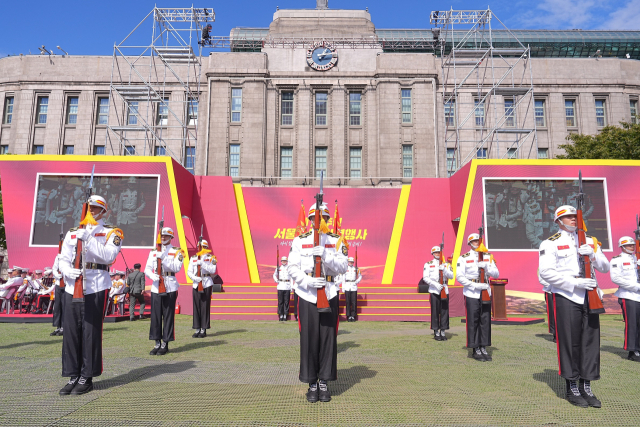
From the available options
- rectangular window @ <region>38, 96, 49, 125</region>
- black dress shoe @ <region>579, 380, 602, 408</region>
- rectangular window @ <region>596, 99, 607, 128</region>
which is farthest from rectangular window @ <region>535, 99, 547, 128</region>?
rectangular window @ <region>38, 96, 49, 125</region>

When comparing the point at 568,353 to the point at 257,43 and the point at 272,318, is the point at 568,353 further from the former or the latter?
the point at 257,43

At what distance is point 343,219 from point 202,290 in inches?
Result: 445

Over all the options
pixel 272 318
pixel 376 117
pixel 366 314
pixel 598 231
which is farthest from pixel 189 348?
pixel 376 117

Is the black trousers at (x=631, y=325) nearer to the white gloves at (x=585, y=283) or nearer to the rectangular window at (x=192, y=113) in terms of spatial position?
the white gloves at (x=585, y=283)

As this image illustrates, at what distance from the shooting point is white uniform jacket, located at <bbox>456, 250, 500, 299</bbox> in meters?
8.04

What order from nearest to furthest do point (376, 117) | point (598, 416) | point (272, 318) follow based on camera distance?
point (598, 416)
point (272, 318)
point (376, 117)

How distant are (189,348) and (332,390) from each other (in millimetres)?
4213

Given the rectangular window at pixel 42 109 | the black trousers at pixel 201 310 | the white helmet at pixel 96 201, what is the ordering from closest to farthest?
the white helmet at pixel 96 201 < the black trousers at pixel 201 310 < the rectangular window at pixel 42 109

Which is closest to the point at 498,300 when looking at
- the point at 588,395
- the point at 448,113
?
the point at 588,395

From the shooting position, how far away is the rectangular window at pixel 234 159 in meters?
27.6

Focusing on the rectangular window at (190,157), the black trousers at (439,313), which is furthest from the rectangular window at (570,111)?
the black trousers at (439,313)

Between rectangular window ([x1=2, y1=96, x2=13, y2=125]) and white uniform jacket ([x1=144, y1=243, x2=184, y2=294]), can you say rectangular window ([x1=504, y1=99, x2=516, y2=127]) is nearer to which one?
white uniform jacket ([x1=144, y1=243, x2=184, y2=294])

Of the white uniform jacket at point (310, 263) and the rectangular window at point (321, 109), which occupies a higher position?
the rectangular window at point (321, 109)

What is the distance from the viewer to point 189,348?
341 inches
